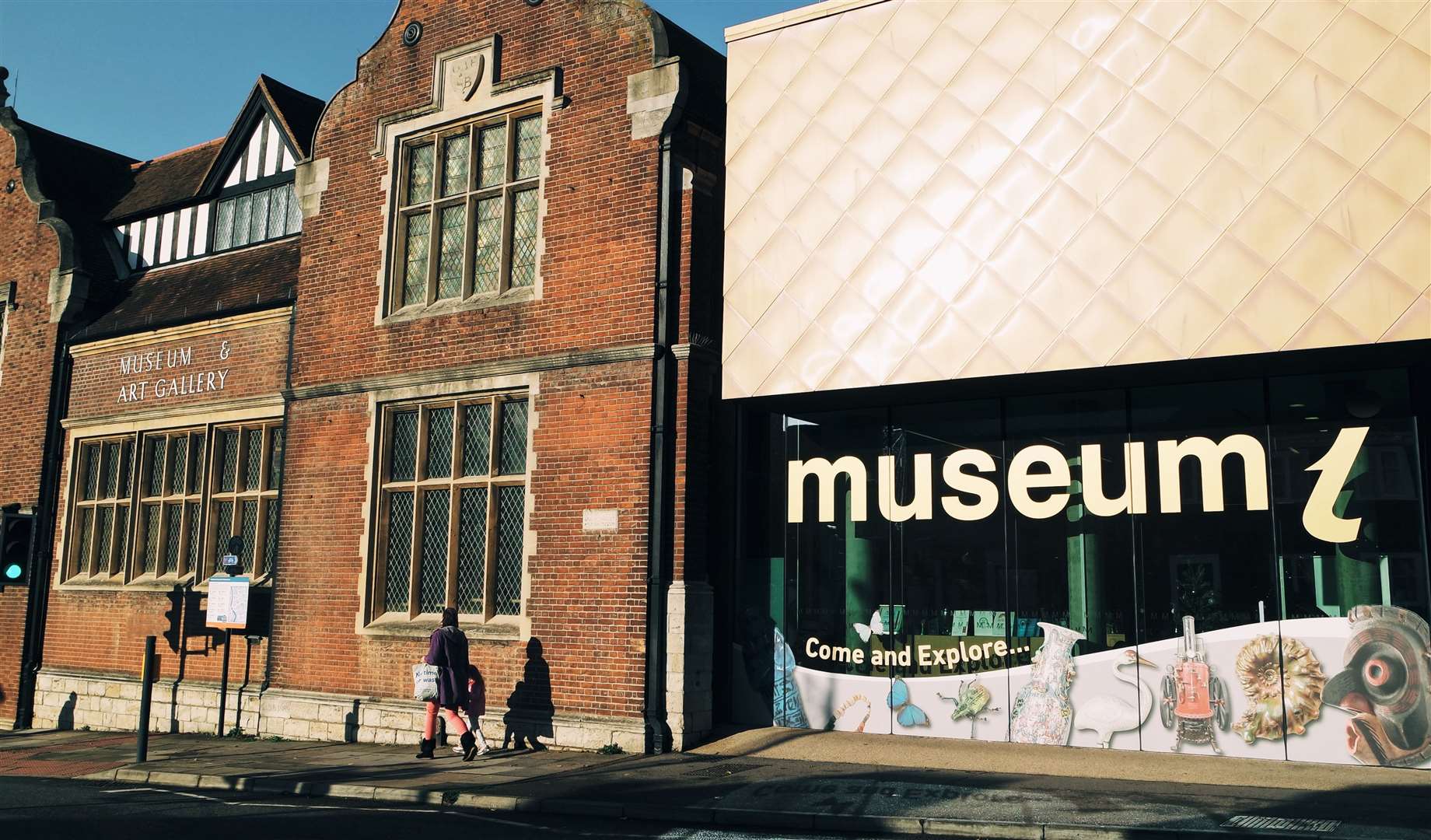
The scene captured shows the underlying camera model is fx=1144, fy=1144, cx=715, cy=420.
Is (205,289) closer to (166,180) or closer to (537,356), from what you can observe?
(166,180)

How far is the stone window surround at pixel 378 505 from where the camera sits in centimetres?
1360

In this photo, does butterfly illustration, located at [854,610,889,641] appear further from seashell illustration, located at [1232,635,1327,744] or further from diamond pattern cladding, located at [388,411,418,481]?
diamond pattern cladding, located at [388,411,418,481]

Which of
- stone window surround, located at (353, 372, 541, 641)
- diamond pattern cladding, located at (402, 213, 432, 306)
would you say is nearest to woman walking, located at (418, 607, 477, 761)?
stone window surround, located at (353, 372, 541, 641)

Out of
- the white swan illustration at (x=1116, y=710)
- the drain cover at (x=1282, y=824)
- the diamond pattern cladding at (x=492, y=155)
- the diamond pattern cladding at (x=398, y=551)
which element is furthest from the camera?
the diamond pattern cladding at (x=492, y=155)

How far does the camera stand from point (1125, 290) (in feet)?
36.8

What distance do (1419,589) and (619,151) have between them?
377 inches

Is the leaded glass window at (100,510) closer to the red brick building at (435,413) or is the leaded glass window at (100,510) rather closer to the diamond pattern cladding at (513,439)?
the red brick building at (435,413)

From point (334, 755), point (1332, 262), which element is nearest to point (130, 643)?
point (334, 755)

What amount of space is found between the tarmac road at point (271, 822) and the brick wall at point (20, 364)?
8999 millimetres

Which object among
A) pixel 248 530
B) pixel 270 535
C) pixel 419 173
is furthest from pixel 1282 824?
pixel 248 530

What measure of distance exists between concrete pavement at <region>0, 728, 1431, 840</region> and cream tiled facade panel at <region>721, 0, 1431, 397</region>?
387 centimetres

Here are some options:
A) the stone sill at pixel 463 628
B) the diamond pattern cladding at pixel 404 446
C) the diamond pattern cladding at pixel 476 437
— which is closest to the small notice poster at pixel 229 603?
the stone sill at pixel 463 628

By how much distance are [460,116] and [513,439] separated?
A: 14.7ft

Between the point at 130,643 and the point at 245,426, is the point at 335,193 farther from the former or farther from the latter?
the point at 130,643
